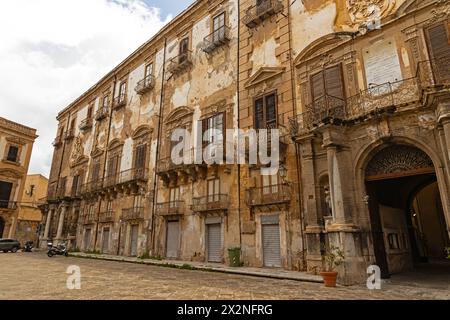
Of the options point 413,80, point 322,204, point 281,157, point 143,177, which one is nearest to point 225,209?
point 281,157

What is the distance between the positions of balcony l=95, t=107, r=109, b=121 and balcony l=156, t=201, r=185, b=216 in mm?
12502

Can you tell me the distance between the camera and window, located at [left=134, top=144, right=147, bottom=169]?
20766 mm

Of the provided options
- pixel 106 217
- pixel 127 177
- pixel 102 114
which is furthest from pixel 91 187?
pixel 102 114

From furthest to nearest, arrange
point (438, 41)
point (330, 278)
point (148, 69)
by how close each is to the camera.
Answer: point (148, 69)
point (438, 41)
point (330, 278)

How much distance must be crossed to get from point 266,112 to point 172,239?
29.8 ft

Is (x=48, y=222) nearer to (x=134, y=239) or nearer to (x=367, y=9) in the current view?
(x=134, y=239)

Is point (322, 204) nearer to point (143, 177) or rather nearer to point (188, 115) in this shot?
point (188, 115)

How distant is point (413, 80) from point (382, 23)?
2.65 m

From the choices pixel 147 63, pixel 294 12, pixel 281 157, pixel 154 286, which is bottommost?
pixel 154 286

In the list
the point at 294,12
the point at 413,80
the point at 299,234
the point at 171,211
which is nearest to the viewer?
the point at 413,80

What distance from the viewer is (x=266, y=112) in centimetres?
1403

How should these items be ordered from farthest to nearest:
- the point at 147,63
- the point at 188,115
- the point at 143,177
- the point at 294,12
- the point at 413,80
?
the point at 147,63 → the point at 143,177 → the point at 188,115 → the point at 294,12 → the point at 413,80

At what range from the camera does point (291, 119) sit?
498 inches

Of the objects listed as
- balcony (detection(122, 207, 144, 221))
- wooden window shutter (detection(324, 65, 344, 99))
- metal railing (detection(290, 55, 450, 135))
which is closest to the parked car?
balcony (detection(122, 207, 144, 221))
